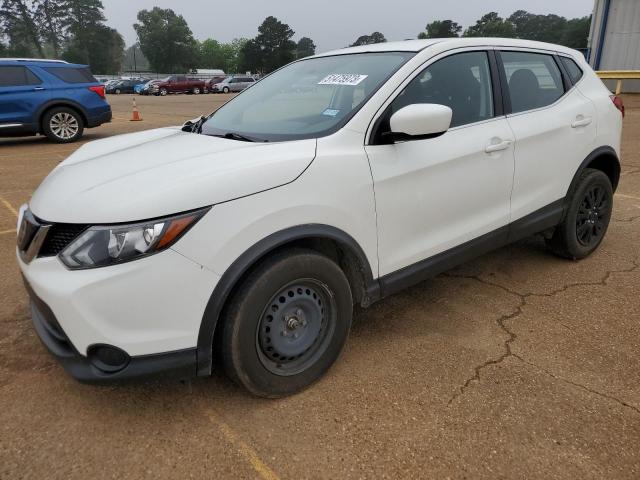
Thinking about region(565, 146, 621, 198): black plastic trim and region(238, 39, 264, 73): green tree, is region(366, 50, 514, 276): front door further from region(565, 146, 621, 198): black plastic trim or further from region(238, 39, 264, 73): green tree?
region(238, 39, 264, 73): green tree

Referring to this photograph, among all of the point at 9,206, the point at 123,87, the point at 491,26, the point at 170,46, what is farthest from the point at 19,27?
the point at 9,206

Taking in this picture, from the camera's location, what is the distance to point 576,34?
3250 inches

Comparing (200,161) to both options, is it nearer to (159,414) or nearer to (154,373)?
(154,373)

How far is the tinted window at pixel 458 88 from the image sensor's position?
2715 millimetres

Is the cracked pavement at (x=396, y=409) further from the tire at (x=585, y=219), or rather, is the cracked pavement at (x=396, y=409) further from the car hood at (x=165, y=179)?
the car hood at (x=165, y=179)

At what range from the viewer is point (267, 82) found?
3424 millimetres

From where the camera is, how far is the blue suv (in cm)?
950

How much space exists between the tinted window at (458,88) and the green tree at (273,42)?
89031 millimetres

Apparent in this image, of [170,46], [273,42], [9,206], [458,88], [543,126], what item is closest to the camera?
[458,88]

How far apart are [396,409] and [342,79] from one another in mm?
1804

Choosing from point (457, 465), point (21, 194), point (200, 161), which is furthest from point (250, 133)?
point (21, 194)

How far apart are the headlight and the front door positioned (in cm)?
102

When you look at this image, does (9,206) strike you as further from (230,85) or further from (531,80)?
(230,85)

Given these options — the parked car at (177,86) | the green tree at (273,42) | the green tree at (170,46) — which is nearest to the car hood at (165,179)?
the parked car at (177,86)
